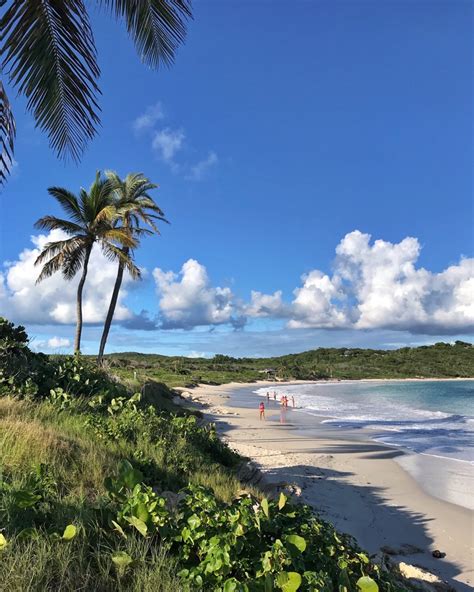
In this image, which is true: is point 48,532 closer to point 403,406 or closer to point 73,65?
point 73,65

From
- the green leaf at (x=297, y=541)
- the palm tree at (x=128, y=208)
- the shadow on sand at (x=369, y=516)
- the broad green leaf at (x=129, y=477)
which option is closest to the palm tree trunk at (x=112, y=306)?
the palm tree at (x=128, y=208)

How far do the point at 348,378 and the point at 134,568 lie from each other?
96484 millimetres

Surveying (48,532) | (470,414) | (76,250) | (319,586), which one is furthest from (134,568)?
(470,414)

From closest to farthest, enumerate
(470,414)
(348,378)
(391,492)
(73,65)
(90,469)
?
(90,469) < (73,65) < (391,492) < (470,414) < (348,378)

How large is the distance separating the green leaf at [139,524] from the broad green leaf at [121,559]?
22cm

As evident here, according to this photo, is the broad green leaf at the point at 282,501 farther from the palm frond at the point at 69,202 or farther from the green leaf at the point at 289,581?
the palm frond at the point at 69,202

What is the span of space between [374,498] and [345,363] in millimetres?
110733

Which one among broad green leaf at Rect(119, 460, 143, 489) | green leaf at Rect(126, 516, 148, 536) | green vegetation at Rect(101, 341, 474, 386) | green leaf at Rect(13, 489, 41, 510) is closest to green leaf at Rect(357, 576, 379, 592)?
green leaf at Rect(126, 516, 148, 536)

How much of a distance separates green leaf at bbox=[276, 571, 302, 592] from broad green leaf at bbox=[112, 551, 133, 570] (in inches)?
35.7

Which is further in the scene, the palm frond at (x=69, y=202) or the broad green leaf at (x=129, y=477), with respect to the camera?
the palm frond at (x=69, y=202)

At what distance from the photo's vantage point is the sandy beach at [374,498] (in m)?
6.77

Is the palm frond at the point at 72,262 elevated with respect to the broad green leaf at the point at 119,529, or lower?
elevated

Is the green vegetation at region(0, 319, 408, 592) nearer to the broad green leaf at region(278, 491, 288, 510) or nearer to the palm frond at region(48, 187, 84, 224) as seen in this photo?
the broad green leaf at region(278, 491, 288, 510)

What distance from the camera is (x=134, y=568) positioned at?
276 cm
